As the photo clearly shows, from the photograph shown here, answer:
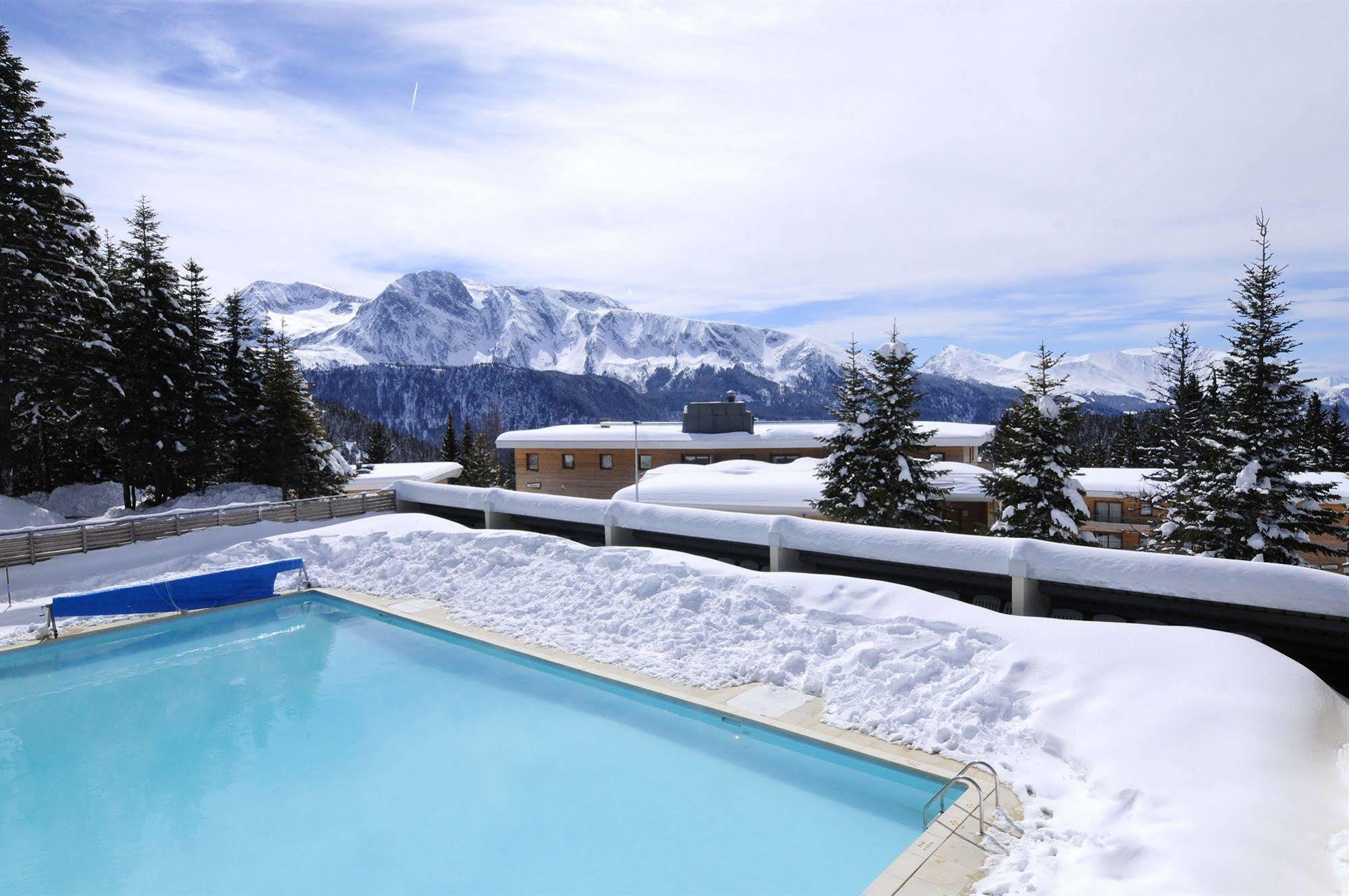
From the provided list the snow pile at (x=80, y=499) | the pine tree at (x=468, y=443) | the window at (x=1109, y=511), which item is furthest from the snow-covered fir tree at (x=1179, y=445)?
the pine tree at (x=468, y=443)

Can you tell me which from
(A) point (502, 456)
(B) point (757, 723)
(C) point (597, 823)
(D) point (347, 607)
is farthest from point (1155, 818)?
(A) point (502, 456)

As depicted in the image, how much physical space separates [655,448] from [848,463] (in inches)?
598

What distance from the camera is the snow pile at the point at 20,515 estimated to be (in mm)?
19969

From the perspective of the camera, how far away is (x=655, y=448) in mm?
34531

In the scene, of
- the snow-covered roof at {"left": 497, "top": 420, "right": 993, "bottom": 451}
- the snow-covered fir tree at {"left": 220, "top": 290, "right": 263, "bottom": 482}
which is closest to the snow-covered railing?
the snow-covered roof at {"left": 497, "top": 420, "right": 993, "bottom": 451}

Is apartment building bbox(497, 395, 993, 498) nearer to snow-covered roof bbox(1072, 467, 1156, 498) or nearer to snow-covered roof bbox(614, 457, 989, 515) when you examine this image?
snow-covered roof bbox(1072, 467, 1156, 498)

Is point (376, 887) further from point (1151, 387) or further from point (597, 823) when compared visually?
point (1151, 387)

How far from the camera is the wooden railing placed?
16.0 metres

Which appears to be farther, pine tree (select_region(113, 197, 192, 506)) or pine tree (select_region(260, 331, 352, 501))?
pine tree (select_region(260, 331, 352, 501))

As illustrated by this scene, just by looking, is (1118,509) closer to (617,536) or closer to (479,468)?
(617,536)

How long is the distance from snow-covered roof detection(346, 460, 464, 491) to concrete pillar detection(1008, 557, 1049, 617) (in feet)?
109

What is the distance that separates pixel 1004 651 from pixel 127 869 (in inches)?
375

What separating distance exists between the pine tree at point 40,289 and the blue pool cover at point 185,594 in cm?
1237

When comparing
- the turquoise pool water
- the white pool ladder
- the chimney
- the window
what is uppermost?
the chimney
